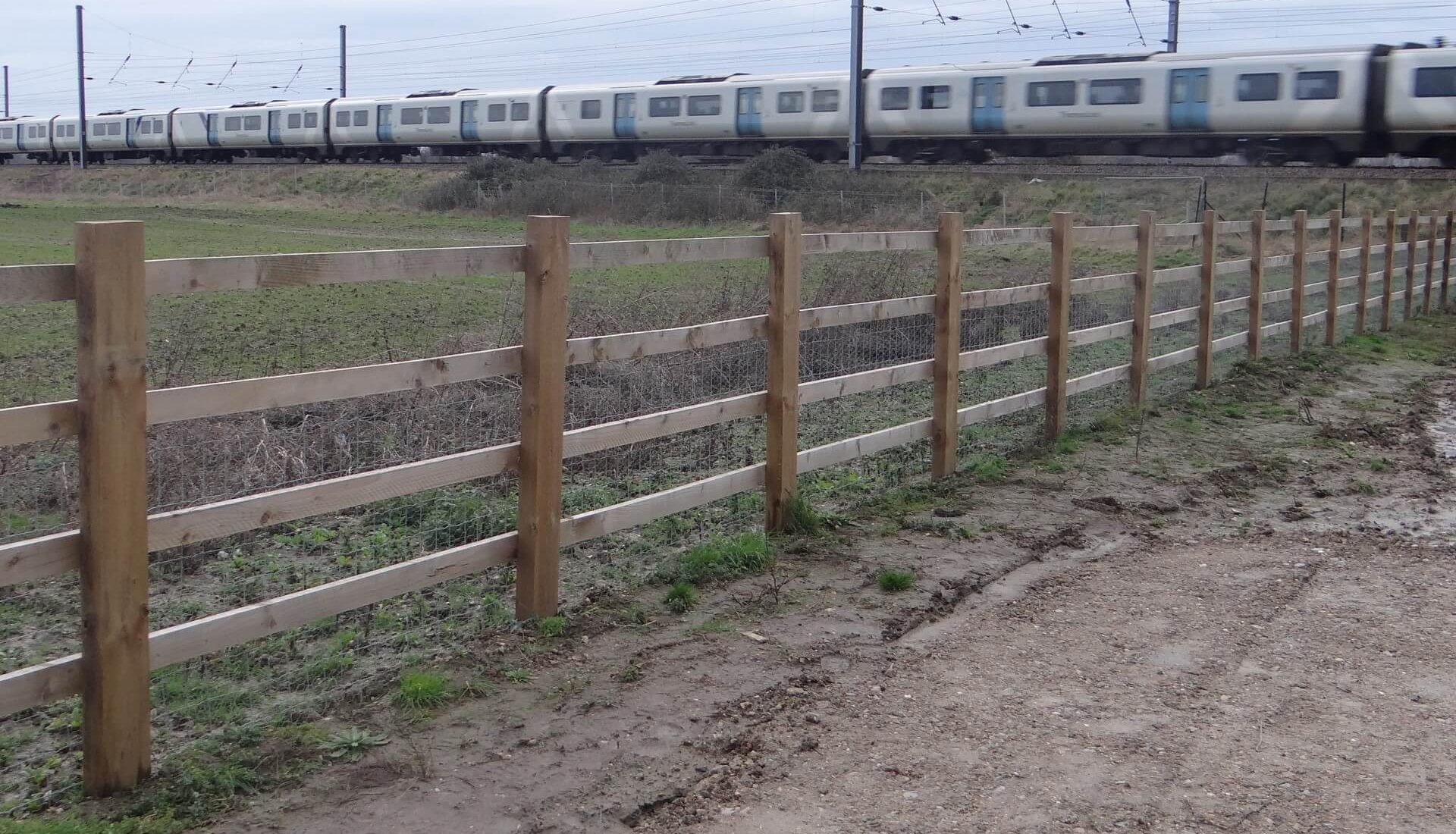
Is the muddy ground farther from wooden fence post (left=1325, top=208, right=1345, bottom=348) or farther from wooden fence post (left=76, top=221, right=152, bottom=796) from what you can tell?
wooden fence post (left=1325, top=208, right=1345, bottom=348)

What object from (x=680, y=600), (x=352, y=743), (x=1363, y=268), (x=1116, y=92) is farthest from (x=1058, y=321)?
(x=1116, y=92)

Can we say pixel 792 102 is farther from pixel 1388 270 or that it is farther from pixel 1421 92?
pixel 1388 270

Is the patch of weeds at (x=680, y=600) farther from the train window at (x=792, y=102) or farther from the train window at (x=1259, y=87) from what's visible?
the train window at (x=792, y=102)

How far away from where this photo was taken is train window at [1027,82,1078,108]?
30297 mm

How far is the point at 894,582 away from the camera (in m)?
5.66

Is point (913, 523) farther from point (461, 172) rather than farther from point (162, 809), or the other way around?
point (461, 172)

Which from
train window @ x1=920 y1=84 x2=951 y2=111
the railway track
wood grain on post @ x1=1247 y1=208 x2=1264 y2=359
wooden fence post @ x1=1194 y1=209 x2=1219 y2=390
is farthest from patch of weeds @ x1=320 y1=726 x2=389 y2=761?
train window @ x1=920 y1=84 x2=951 y2=111

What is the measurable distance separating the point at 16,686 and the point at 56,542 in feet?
1.17

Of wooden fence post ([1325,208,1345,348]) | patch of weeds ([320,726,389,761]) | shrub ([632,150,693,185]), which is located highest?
shrub ([632,150,693,185])

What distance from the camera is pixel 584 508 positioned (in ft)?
21.7

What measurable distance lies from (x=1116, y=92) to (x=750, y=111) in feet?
32.2

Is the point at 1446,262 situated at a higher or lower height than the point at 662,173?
lower

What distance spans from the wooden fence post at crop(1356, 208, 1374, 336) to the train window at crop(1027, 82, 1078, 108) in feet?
53.9

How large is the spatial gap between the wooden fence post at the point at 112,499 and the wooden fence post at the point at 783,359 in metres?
3.10
